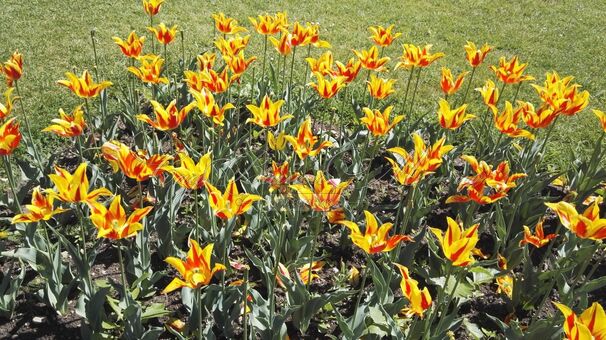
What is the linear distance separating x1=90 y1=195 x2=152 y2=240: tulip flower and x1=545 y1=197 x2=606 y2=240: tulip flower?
5.09 feet

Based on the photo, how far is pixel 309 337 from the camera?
2.80m

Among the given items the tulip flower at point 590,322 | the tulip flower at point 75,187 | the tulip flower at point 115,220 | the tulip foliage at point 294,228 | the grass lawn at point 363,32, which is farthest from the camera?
the grass lawn at point 363,32

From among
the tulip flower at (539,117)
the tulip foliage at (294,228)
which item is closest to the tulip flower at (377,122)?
the tulip foliage at (294,228)

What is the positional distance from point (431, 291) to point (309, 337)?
725 millimetres

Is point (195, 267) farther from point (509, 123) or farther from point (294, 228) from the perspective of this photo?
point (509, 123)

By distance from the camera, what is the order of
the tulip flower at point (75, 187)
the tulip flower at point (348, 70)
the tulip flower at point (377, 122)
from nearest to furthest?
the tulip flower at point (75, 187), the tulip flower at point (377, 122), the tulip flower at point (348, 70)

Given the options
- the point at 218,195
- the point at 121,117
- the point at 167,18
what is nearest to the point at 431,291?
the point at 218,195

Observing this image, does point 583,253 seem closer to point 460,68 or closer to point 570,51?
point 460,68

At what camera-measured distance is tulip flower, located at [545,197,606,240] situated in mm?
2176

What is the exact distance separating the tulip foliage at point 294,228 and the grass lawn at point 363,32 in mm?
1401

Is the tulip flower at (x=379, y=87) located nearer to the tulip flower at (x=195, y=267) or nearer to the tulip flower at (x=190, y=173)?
the tulip flower at (x=190, y=173)

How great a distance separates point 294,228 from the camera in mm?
3051

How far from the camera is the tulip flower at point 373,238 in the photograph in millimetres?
2188

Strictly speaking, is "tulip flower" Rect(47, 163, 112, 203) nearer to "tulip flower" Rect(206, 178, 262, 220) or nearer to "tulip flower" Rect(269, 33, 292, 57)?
"tulip flower" Rect(206, 178, 262, 220)
